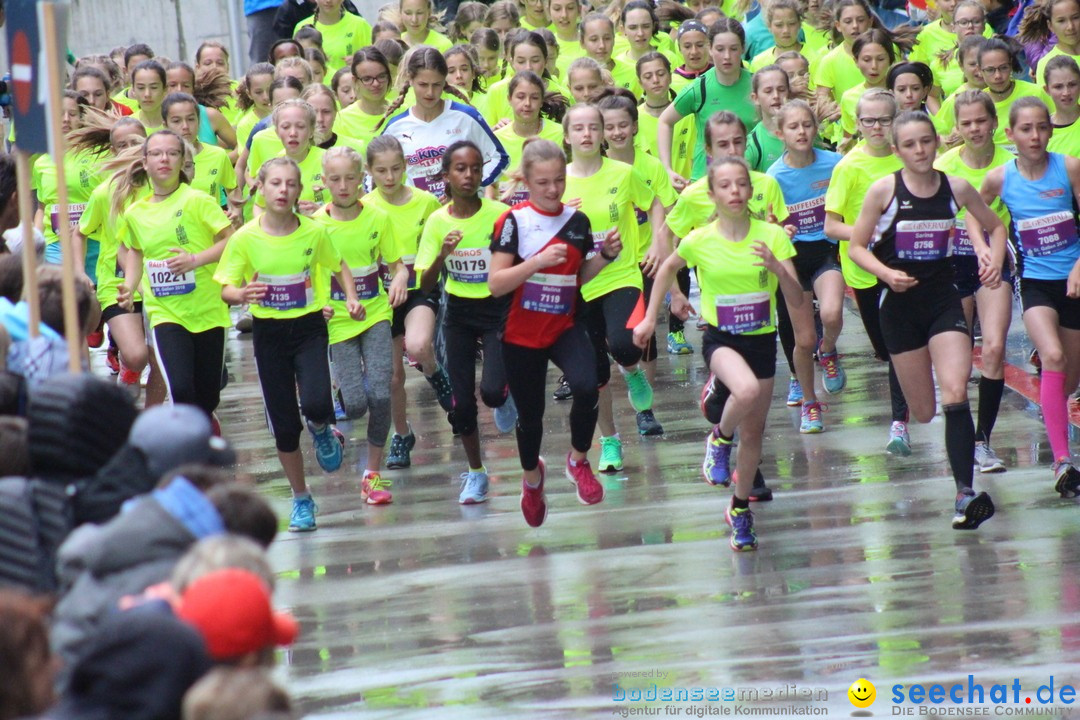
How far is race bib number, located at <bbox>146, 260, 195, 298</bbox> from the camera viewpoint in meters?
9.34

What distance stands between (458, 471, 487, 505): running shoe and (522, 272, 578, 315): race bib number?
1.30 meters

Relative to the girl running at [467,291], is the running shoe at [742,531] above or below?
below

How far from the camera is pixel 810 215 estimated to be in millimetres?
10227

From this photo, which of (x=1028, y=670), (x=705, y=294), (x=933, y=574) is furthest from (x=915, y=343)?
(x=1028, y=670)

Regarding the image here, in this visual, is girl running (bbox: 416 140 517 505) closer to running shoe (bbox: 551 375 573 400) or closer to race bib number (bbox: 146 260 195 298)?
race bib number (bbox: 146 260 195 298)

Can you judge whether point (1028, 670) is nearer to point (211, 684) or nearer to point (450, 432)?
point (211, 684)

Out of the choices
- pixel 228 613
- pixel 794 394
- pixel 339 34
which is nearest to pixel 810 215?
pixel 794 394

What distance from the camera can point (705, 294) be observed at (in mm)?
8062

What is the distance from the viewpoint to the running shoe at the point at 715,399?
8.81 metres

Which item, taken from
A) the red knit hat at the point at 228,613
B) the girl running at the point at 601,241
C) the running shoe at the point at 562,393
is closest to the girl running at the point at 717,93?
the running shoe at the point at 562,393

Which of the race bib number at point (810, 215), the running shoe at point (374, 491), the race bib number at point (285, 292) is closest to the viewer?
the race bib number at point (285, 292)

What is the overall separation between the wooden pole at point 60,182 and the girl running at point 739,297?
3.57m

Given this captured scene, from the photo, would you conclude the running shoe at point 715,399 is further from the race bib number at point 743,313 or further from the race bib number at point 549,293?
the race bib number at point 549,293

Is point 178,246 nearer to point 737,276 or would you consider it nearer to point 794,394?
point 737,276
